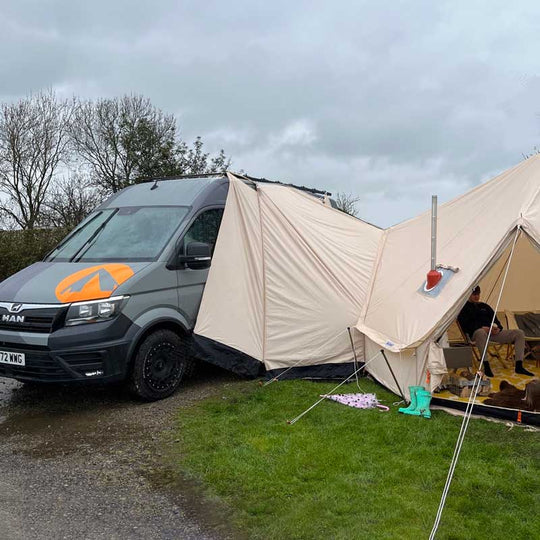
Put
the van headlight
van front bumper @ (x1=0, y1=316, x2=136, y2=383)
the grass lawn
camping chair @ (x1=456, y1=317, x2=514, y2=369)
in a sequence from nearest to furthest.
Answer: the grass lawn < van front bumper @ (x1=0, y1=316, x2=136, y2=383) < the van headlight < camping chair @ (x1=456, y1=317, x2=514, y2=369)

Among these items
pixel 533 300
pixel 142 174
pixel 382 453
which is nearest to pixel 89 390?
pixel 382 453

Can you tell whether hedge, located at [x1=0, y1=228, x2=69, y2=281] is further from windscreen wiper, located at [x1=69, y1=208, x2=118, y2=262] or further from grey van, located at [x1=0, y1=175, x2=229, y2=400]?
windscreen wiper, located at [x1=69, y1=208, x2=118, y2=262]

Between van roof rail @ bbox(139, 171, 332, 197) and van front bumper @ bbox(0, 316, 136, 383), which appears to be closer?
van front bumper @ bbox(0, 316, 136, 383)

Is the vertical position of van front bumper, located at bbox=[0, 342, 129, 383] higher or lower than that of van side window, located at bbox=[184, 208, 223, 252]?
lower

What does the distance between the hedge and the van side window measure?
412 inches

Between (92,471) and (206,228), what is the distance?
10.9 ft

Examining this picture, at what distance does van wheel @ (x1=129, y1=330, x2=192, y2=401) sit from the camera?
623cm

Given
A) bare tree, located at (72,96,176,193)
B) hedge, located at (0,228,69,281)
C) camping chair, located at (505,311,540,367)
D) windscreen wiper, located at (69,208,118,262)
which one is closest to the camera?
windscreen wiper, located at (69,208,118,262)

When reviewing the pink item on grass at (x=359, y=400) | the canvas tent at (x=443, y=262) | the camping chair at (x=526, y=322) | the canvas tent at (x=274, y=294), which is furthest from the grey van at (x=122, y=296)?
the camping chair at (x=526, y=322)

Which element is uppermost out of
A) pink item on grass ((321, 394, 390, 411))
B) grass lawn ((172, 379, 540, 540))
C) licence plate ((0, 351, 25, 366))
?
licence plate ((0, 351, 25, 366))

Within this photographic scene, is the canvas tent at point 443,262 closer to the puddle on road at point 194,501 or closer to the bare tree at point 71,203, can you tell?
the puddle on road at point 194,501

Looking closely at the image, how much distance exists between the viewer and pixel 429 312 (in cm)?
625

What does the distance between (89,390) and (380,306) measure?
376 centimetres

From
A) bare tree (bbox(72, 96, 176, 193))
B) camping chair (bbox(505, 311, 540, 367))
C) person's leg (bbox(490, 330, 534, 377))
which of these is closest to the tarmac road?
person's leg (bbox(490, 330, 534, 377))
